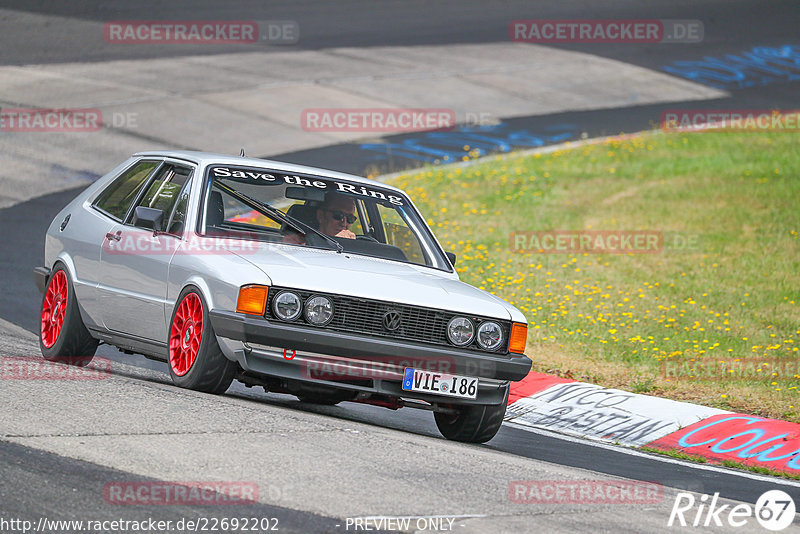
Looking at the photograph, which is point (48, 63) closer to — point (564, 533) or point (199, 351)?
point (199, 351)

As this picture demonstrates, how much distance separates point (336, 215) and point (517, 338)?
64.5 inches

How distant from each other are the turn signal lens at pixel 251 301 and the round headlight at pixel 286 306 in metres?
0.08

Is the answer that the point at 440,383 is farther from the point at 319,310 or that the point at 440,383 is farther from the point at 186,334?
the point at 186,334

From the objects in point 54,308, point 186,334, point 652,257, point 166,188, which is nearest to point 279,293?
point 186,334

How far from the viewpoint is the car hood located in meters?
7.16

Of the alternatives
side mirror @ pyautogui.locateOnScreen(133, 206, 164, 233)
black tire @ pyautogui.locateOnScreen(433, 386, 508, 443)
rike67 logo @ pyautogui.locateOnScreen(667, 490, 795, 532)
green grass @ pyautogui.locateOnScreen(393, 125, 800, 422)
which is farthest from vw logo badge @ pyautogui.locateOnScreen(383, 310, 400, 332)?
green grass @ pyautogui.locateOnScreen(393, 125, 800, 422)

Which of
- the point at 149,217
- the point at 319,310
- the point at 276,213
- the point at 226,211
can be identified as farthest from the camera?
the point at 276,213

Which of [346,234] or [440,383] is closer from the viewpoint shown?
[440,383]

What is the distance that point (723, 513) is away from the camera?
20.3 feet

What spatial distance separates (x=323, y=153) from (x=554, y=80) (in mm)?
9189

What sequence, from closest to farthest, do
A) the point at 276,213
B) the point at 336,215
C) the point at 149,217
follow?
1. the point at 149,217
2. the point at 276,213
3. the point at 336,215

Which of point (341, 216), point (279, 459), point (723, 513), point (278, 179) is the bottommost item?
point (723, 513)

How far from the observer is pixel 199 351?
7270 mm

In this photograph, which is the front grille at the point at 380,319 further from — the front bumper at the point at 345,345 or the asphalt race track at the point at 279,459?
the asphalt race track at the point at 279,459
